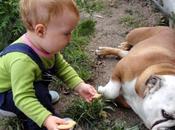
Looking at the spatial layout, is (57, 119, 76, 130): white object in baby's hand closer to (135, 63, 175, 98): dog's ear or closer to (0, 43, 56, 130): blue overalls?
(0, 43, 56, 130): blue overalls

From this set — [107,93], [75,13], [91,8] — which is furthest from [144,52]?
[91,8]

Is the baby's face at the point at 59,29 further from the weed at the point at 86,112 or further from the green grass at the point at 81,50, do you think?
the green grass at the point at 81,50

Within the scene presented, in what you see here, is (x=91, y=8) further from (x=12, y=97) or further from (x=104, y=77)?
(x=12, y=97)

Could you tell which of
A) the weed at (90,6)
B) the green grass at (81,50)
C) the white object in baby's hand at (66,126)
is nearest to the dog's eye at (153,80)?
the white object in baby's hand at (66,126)

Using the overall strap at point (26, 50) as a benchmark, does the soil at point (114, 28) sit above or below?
below

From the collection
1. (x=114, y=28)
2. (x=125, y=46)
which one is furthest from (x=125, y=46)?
(x=114, y=28)

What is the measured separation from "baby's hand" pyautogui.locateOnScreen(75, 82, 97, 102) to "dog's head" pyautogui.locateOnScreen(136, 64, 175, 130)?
0.38 m

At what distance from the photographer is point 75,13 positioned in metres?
3.41

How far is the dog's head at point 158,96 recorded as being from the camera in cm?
359

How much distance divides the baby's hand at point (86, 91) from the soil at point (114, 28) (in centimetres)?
Answer: 34

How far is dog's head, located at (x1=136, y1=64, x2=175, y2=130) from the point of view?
3.59m

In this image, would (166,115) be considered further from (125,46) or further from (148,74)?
(125,46)

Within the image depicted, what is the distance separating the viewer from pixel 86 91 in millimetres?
3971

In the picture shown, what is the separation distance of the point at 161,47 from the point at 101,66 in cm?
70
